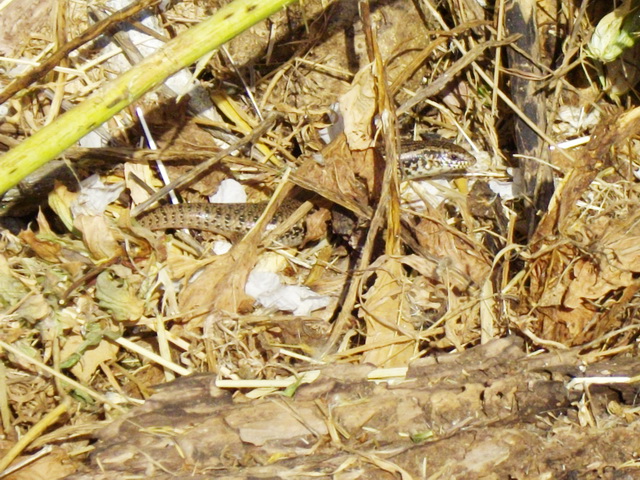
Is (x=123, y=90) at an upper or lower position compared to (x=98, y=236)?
upper

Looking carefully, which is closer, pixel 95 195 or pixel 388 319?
pixel 388 319

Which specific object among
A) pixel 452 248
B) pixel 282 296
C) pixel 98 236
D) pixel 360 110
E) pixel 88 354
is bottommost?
pixel 452 248

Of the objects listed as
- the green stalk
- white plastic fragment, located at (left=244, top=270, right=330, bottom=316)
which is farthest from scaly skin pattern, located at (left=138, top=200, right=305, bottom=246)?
the green stalk

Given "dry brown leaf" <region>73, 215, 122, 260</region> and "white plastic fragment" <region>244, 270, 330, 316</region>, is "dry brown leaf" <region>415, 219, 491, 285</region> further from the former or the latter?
"dry brown leaf" <region>73, 215, 122, 260</region>

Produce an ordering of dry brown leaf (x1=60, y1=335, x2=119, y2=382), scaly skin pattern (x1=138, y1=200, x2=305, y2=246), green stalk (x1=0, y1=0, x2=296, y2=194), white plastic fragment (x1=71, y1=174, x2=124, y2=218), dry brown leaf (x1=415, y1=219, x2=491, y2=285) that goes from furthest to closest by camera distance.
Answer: scaly skin pattern (x1=138, y1=200, x2=305, y2=246) → white plastic fragment (x1=71, y1=174, x2=124, y2=218) → dry brown leaf (x1=415, y1=219, x2=491, y2=285) → dry brown leaf (x1=60, y1=335, x2=119, y2=382) → green stalk (x1=0, y1=0, x2=296, y2=194)

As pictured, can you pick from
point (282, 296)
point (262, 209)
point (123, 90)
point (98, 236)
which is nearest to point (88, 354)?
point (98, 236)

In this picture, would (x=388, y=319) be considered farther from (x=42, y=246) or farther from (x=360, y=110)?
(x=42, y=246)
